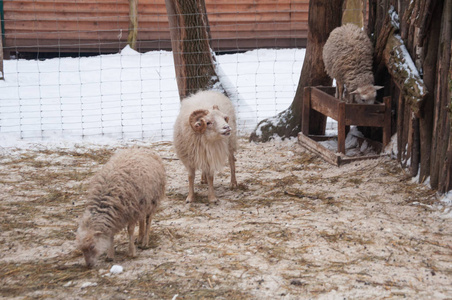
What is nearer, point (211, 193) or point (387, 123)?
point (211, 193)

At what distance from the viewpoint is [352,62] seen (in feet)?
25.8

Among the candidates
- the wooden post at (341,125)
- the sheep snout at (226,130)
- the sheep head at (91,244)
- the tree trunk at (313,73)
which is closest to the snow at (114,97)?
the tree trunk at (313,73)

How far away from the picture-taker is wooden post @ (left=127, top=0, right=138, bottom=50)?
52.9 feet

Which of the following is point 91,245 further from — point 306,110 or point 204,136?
point 306,110

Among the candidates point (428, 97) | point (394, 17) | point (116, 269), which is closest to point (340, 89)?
point (394, 17)

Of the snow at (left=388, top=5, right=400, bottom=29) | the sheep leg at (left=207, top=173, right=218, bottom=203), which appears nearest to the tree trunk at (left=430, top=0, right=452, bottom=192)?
the snow at (left=388, top=5, right=400, bottom=29)

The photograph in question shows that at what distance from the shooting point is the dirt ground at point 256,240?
165 inches

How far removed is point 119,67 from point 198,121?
8.48m

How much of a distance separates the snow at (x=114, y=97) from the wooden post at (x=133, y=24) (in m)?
0.42

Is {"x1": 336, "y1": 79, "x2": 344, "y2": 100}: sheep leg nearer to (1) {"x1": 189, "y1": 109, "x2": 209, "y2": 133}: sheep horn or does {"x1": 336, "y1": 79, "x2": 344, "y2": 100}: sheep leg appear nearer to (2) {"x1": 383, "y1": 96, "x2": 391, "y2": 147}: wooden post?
(2) {"x1": 383, "y1": 96, "x2": 391, "y2": 147}: wooden post

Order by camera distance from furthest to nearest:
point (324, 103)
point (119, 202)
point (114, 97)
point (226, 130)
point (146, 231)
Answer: point (114, 97) < point (324, 103) < point (226, 130) < point (146, 231) < point (119, 202)

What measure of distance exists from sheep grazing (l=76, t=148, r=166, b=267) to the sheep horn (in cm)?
115

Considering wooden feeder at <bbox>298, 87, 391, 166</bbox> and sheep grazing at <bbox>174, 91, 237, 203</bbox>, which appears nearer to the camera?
sheep grazing at <bbox>174, 91, 237, 203</bbox>

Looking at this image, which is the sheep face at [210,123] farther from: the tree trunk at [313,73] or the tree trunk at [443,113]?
the tree trunk at [313,73]
